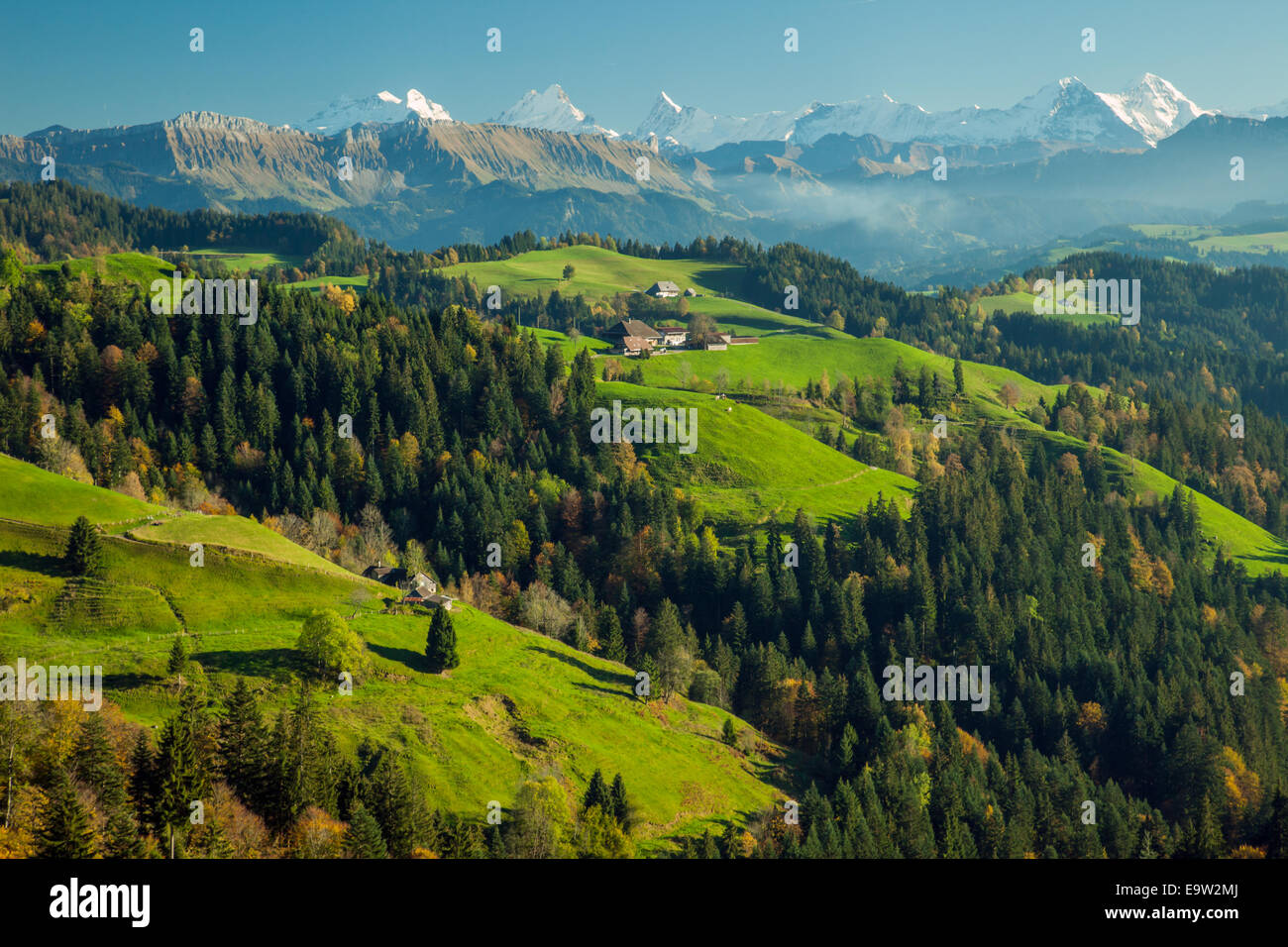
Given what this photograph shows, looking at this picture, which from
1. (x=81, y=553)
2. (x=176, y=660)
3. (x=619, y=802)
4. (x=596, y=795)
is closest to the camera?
(x=176, y=660)

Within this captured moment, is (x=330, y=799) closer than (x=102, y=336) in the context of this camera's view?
Yes

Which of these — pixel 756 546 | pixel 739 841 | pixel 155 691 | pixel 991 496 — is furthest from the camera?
pixel 991 496

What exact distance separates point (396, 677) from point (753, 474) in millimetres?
101848

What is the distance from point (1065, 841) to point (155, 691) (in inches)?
3821

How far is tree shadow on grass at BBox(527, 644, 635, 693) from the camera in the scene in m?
112

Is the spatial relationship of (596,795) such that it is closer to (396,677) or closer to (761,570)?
(396,677)

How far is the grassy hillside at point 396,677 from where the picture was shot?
8331cm

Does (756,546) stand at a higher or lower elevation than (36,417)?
lower

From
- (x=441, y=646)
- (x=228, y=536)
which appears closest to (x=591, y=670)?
(x=441, y=646)

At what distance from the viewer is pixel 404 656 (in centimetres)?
9781

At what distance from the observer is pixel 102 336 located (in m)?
177

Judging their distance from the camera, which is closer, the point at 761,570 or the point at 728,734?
the point at 728,734
